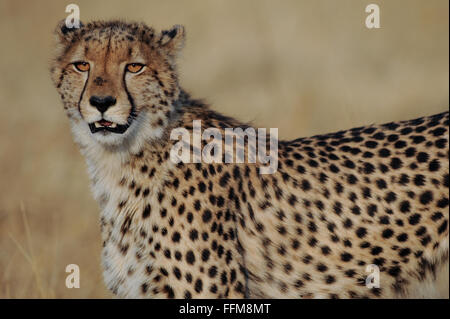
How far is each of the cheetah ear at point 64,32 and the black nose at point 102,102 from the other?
0.63m

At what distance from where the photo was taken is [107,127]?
3852mm

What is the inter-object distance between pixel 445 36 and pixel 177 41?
7465 mm

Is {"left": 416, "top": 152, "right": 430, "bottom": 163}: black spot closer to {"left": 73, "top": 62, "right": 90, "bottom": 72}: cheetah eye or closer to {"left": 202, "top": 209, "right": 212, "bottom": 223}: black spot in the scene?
{"left": 202, "top": 209, "right": 212, "bottom": 223}: black spot

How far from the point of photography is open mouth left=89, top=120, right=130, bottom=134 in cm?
384

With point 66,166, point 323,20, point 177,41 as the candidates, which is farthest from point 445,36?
point 177,41

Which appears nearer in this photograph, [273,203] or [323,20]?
[273,203]

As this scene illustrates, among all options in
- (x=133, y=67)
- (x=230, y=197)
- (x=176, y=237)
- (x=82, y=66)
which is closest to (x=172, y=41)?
(x=133, y=67)

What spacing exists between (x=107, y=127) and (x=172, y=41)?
0.66 metres

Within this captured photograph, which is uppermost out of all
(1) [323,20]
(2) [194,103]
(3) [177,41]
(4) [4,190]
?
(1) [323,20]

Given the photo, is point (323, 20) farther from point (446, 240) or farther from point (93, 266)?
point (446, 240)

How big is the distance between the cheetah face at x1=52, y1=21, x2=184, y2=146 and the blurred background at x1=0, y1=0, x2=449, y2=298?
177 centimetres
